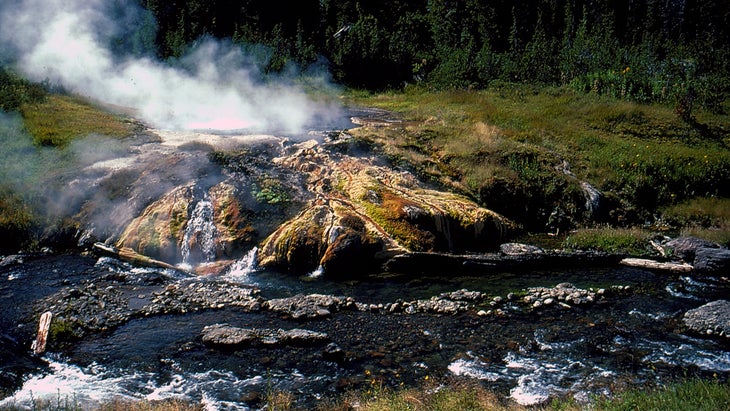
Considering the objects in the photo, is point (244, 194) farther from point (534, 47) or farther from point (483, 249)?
point (534, 47)

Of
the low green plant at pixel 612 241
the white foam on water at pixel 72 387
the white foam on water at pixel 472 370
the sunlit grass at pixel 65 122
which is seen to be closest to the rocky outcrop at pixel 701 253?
the low green plant at pixel 612 241

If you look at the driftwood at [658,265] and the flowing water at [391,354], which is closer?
the flowing water at [391,354]

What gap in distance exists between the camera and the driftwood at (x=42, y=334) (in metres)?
9.30

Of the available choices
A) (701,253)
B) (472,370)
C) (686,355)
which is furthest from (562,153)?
(472,370)

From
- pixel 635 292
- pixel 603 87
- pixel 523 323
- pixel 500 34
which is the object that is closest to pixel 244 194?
pixel 523 323

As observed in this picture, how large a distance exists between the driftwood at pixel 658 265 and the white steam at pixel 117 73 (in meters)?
15.4

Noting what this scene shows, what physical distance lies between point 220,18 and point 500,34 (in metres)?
23.7

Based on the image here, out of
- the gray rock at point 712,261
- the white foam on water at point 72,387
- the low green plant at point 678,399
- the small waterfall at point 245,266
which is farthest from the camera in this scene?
the small waterfall at point 245,266

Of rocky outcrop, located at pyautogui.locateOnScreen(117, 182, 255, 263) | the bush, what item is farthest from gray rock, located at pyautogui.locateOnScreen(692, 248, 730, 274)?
the bush

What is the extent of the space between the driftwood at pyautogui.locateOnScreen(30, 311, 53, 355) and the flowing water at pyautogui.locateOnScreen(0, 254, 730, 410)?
32 centimetres

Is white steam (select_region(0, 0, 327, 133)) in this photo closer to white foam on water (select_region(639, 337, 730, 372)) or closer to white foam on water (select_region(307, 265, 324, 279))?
white foam on water (select_region(307, 265, 324, 279))

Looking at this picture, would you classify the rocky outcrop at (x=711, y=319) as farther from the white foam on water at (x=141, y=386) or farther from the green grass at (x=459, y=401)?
the white foam on water at (x=141, y=386)

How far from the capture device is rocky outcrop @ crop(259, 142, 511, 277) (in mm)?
13656

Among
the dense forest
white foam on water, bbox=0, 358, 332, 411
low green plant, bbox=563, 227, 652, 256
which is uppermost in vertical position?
the dense forest
